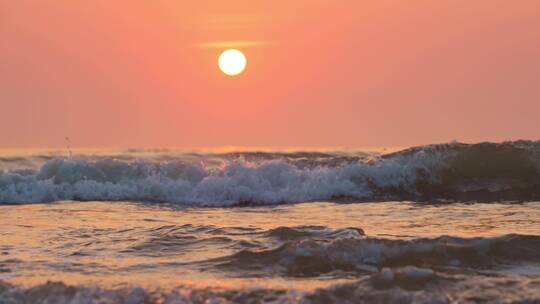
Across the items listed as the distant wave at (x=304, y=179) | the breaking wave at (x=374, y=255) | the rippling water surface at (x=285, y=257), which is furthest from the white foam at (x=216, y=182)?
the breaking wave at (x=374, y=255)

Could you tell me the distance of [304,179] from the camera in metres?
17.2

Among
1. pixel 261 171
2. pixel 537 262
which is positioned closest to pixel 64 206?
pixel 261 171

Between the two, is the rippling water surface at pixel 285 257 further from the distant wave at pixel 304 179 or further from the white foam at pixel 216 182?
the white foam at pixel 216 182

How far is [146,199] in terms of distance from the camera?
1648 centimetres

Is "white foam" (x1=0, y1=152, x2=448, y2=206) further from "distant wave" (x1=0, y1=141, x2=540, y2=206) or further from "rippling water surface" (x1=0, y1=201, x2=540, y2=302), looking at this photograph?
"rippling water surface" (x1=0, y1=201, x2=540, y2=302)

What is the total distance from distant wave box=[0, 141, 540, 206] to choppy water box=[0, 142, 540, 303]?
0.04m

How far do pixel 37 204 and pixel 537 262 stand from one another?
34.0 feet

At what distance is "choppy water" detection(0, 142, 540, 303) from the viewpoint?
644 centimetres

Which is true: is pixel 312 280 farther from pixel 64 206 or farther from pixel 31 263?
pixel 64 206

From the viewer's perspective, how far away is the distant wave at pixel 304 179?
16125mm

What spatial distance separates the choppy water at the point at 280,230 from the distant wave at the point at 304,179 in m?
0.04

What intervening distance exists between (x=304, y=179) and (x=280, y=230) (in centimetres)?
818

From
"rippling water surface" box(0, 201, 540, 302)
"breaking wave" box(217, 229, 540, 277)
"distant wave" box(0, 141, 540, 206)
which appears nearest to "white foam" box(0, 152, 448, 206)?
"distant wave" box(0, 141, 540, 206)

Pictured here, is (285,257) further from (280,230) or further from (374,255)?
(280,230)
